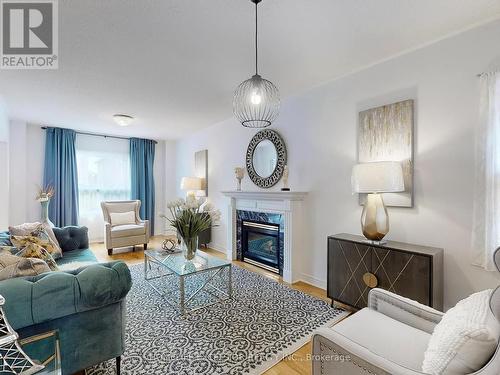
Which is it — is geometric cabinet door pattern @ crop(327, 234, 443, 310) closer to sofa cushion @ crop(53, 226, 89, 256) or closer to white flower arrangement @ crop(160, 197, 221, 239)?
white flower arrangement @ crop(160, 197, 221, 239)

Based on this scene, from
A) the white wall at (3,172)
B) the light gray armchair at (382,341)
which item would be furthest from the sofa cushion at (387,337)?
the white wall at (3,172)

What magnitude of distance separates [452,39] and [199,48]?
217 centimetres

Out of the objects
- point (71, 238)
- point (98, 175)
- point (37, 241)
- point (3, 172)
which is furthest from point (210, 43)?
point (98, 175)

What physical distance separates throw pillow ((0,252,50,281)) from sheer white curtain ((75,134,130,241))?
458 cm

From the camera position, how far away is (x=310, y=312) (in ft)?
7.98

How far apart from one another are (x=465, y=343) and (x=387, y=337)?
0.53 m

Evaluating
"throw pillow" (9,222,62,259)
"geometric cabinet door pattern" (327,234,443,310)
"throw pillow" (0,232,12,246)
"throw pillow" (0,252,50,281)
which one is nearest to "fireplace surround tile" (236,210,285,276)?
"geometric cabinet door pattern" (327,234,443,310)

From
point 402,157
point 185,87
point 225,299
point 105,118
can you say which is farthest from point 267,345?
point 105,118

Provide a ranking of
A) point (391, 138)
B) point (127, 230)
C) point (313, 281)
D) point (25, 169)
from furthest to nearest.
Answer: point (25, 169)
point (127, 230)
point (313, 281)
point (391, 138)

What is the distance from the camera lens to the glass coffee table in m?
2.50

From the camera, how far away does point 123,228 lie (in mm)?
4684

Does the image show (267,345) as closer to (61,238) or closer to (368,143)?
(368,143)

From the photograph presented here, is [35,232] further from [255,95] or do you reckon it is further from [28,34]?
[255,95]

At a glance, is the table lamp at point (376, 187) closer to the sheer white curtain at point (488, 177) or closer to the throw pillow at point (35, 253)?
the sheer white curtain at point (488, 177)
